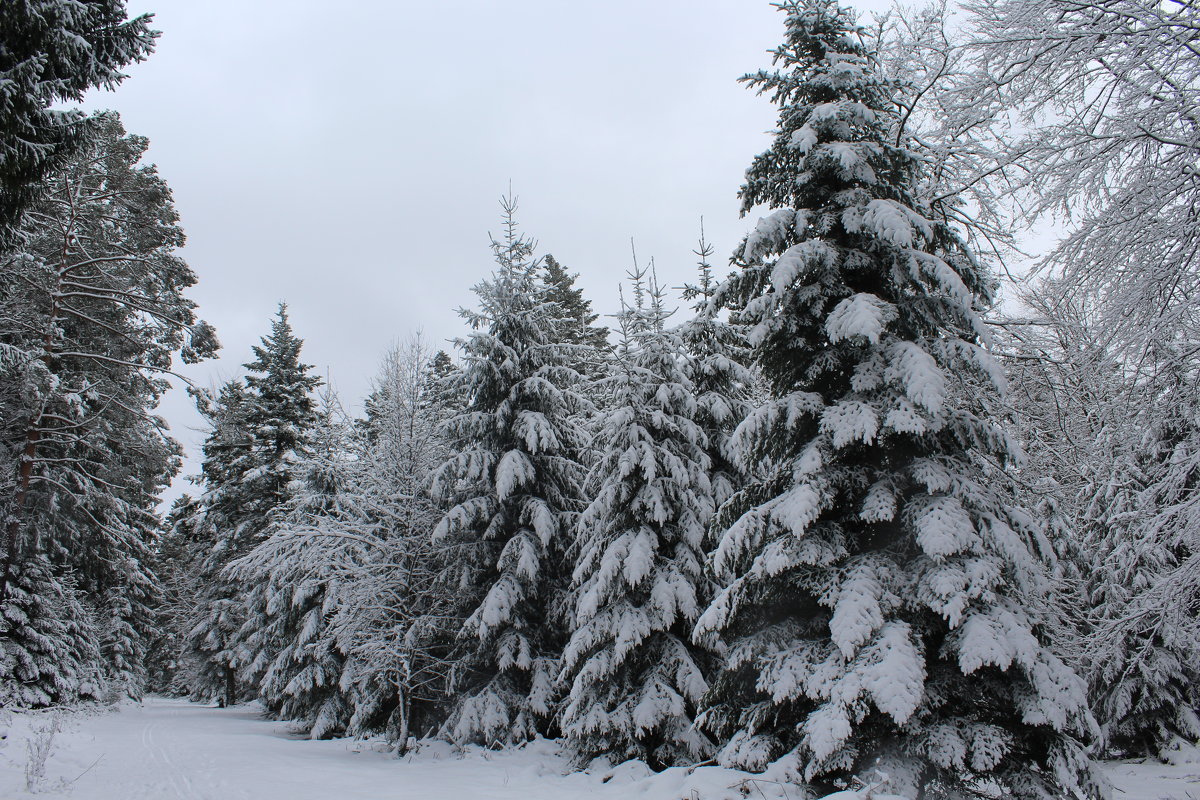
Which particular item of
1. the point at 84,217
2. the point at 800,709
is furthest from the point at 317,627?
the point at 800,709

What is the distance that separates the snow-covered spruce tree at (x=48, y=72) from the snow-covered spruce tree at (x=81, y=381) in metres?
4.57

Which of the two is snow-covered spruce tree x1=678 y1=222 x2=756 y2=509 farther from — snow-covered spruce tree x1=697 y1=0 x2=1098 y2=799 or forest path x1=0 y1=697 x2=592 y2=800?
forest path x1=0 y1=697 x2=592 y2=800

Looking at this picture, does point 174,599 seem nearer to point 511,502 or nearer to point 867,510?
point 511,502

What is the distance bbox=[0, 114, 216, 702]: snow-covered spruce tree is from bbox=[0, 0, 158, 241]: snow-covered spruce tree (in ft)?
15.0

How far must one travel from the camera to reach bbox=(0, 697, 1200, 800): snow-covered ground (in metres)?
9.11

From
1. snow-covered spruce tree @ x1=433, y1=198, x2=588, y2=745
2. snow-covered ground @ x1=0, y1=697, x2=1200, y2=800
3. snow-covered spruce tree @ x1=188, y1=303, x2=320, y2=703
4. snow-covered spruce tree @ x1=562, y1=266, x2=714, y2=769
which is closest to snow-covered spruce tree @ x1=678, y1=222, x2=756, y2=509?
snow-covered spruce tree @ x1=562, y1=266, x2=714, y2=769

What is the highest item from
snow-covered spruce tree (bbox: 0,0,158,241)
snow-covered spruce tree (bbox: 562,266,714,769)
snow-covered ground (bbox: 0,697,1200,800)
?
snow-covered spruce tree (bbox: 0,0,158,241)

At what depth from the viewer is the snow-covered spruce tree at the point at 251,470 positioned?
27000 millimetres

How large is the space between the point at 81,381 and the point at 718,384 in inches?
609

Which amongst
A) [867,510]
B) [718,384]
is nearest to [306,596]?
[718,384]

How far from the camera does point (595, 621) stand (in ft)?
39.6

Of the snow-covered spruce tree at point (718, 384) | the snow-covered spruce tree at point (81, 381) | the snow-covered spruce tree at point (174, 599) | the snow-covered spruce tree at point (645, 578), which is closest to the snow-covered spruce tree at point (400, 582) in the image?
the snow-covered spruce tree at point (645, 578)

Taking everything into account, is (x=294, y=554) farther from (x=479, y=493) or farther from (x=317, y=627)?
(x=479, y=493)

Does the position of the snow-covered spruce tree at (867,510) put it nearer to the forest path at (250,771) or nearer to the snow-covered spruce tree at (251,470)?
the forest path at (250,771)
